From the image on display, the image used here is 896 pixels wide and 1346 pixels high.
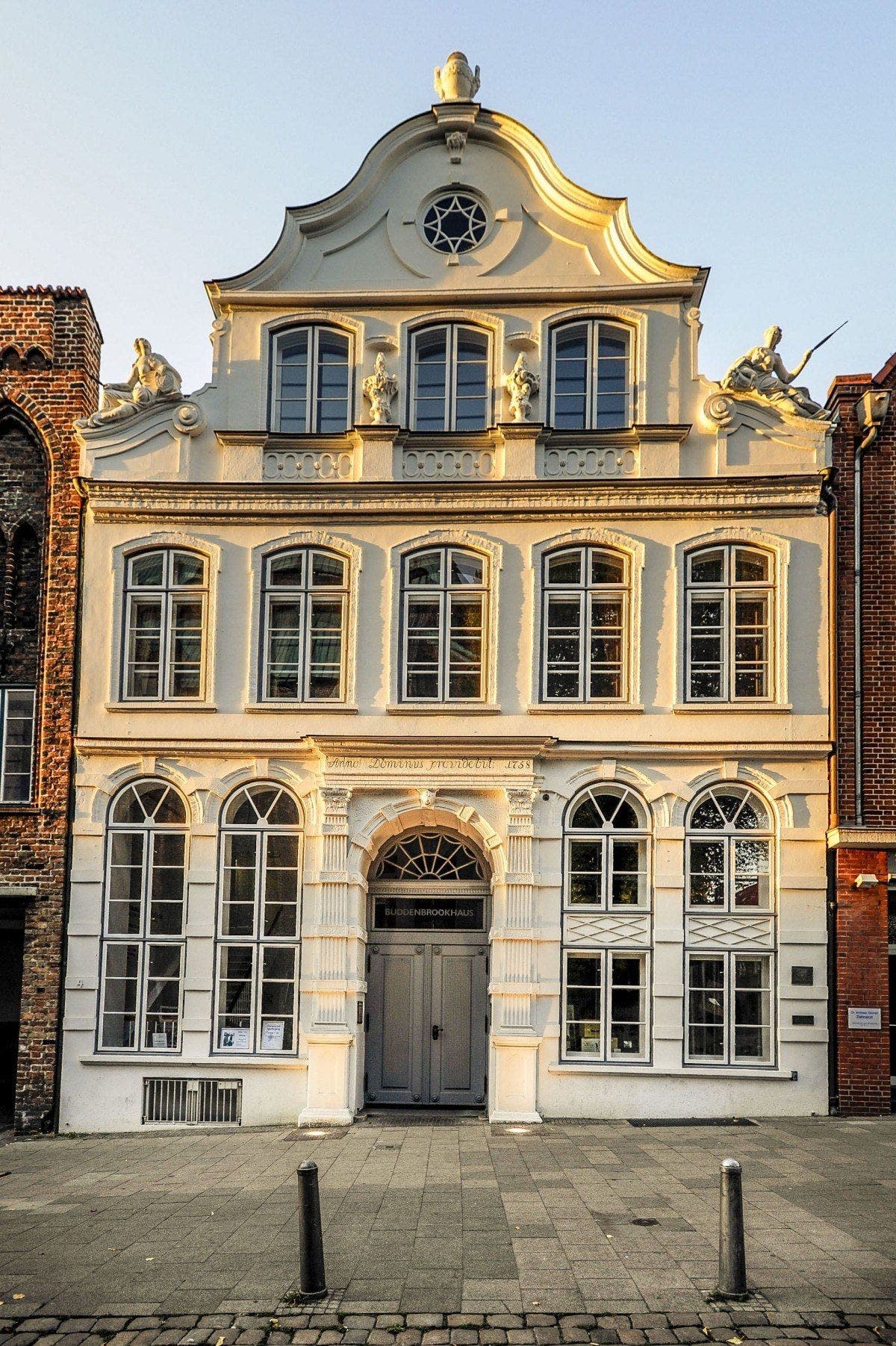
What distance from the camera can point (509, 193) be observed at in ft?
51.9

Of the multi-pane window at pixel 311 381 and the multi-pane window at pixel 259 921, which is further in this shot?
→ the multi-pane window at pixel 311 381

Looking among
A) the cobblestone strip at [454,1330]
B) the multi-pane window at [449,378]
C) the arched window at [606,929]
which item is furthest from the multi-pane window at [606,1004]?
the multi-pane window at [449,378]

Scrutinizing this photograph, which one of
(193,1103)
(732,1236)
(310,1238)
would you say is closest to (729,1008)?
(193,1103)

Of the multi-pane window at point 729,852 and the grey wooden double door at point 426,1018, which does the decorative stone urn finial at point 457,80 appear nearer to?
the multi-pane window at point 729,852

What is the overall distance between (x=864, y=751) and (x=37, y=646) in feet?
35.0

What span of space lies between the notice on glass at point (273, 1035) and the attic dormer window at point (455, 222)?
1024 centimetres

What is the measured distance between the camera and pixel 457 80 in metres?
16.0

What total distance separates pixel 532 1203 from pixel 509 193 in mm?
12365

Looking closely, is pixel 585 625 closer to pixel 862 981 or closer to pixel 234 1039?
pixel 862 981

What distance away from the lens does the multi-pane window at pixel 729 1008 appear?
14164 millimetres

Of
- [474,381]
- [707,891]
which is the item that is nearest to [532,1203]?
[707,891]

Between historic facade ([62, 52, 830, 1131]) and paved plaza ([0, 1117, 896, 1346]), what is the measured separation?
134 centimetres

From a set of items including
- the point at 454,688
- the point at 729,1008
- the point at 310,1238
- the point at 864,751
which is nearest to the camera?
the point at 310,1238

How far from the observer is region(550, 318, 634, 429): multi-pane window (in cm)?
1531
